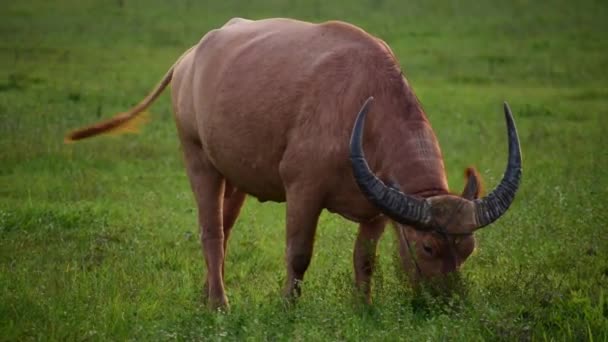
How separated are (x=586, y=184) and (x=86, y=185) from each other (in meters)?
5.56

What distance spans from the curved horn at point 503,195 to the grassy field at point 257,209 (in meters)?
0.43

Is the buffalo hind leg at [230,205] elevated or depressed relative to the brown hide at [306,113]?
depressed

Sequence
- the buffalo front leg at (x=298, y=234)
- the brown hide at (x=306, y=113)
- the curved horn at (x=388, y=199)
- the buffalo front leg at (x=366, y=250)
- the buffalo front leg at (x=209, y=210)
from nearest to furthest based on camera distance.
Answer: the curved horn at (x=388, y=199)
the brown hide at (x=306, y=113)
the buffalo front leg at (x=298, y=234)
the buffalo front leg at (x=366, y=250)
the buffalo front leg at (x=209, y=210)

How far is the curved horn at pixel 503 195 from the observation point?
20.1ft

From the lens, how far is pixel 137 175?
12781mm

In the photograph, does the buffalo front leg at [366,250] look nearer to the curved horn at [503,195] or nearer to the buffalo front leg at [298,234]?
the buffalo front leg at [298,234]

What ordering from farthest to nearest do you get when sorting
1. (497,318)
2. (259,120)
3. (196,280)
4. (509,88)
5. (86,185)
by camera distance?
(509,88) < (86,185) < (196,280) < (259,120) < (497,318)

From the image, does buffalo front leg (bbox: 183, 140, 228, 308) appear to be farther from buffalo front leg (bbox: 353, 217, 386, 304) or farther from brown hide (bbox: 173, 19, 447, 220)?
buffalo front leg (bbox: 353, 217, 386, 304)

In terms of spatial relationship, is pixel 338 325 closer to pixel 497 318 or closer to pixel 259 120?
pixel 497 318

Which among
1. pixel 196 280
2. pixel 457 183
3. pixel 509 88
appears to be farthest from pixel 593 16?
pixel 196 280

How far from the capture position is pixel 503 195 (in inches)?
244

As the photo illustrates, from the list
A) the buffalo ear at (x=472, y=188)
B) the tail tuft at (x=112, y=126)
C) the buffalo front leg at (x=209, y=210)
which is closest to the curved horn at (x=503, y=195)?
the buffalo ear at (x=472, y=188)

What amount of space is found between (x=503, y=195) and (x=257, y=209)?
5679mm

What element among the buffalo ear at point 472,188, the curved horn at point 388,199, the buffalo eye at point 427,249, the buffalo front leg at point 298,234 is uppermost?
the curved horn at point 388,199
